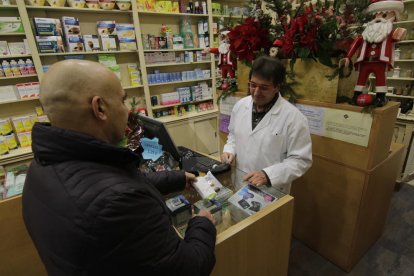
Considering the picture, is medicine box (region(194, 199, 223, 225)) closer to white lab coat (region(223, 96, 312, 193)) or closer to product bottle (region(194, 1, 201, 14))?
white lab coat (region(223, 96, 312, 193))

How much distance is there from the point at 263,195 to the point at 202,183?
30 cm

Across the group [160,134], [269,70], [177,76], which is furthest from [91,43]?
[269,70]

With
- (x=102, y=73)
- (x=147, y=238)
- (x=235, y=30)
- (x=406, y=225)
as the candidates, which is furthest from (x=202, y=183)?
(x=406, y=225)

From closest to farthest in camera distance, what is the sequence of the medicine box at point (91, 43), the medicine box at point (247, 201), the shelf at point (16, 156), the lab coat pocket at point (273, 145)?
1. the medicine box at point (247, 201)
2. the lab coat pocket at point (273, 145)
3. the shelf at point (16, 156)
4. the medicine box at point (91, 43)

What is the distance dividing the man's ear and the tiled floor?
6.09 ft

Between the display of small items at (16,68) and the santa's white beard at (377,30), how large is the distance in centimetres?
309

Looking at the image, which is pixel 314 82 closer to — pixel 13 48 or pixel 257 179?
pixel 257 179

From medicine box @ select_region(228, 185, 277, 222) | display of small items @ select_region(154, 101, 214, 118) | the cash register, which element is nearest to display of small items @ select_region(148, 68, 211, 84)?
display of small items @ select_region(154, 101, 214, 118)

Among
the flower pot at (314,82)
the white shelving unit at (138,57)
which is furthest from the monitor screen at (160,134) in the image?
the white shelving unit at (138,57)

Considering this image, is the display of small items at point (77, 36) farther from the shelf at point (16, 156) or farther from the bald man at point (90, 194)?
the bald man at point (90, 194)

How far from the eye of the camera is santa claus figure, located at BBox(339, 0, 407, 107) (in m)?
1.22

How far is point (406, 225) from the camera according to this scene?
2.21m

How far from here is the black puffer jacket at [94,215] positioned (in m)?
0.52

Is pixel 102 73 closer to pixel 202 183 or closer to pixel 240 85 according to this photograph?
pixel 202 183
